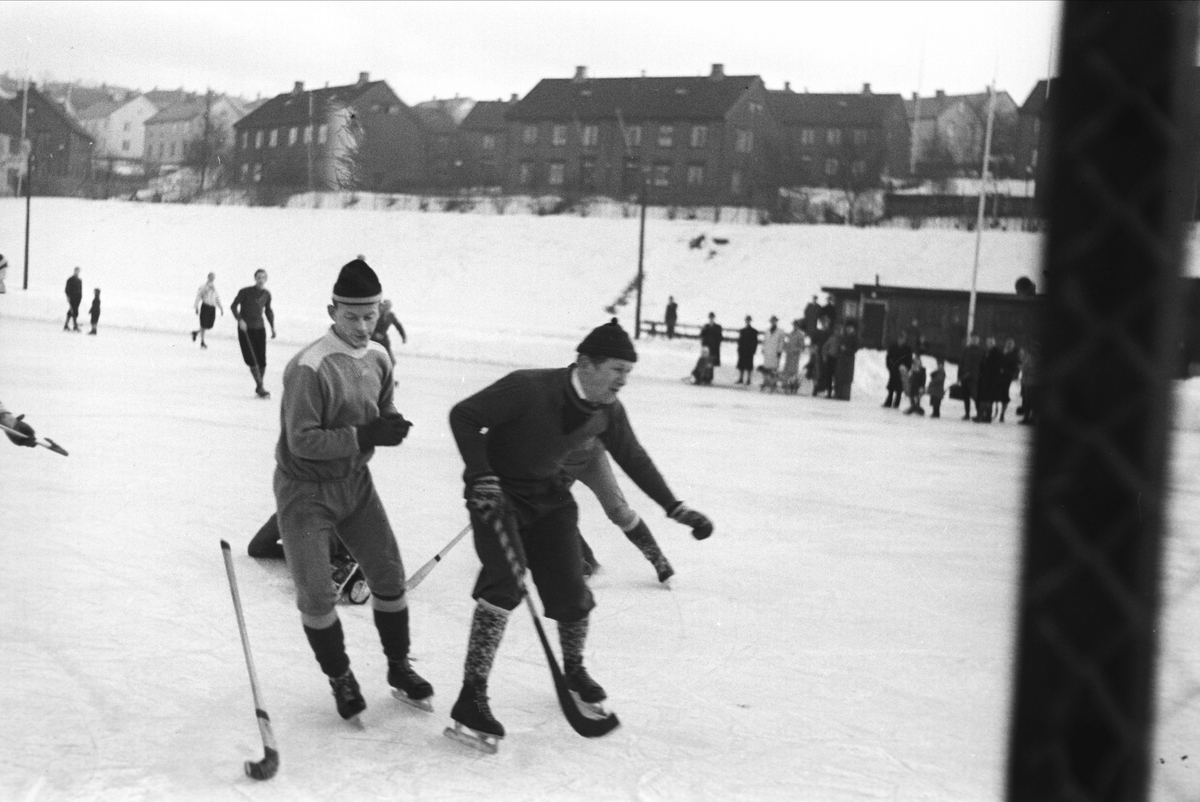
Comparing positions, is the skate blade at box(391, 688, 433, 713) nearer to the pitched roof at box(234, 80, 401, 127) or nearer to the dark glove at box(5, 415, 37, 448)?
the dark glove at box(5, 415, 37, 448)

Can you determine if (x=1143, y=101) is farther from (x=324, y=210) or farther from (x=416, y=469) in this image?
(x=324, y=210)

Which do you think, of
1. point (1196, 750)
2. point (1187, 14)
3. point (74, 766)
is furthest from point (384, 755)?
point (1187, 14)

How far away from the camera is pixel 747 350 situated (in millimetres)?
20562

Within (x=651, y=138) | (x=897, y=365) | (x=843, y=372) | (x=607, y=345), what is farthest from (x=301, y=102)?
(x=651, y=138)

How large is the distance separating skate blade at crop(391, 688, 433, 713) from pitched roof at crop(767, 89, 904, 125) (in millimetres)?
56115

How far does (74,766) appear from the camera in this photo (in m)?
3.51

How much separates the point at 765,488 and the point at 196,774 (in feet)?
20.4

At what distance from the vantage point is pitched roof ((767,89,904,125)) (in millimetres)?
58531

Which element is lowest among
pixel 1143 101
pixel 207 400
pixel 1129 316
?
pixel 207 400

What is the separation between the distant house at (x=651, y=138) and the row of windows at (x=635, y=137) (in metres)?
0.04

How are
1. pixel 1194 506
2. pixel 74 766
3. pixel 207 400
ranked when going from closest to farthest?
pixel 74 766 → pixel 1194 506 → pixel 207 400

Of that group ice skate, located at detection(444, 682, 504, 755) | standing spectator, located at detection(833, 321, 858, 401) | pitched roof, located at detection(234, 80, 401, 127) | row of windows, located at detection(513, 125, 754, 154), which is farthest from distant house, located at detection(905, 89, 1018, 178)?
ice skate, located at detection(444, 682, 504, 755)

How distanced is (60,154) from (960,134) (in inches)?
1517

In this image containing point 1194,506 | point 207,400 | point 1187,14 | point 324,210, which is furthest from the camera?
point 324,210
